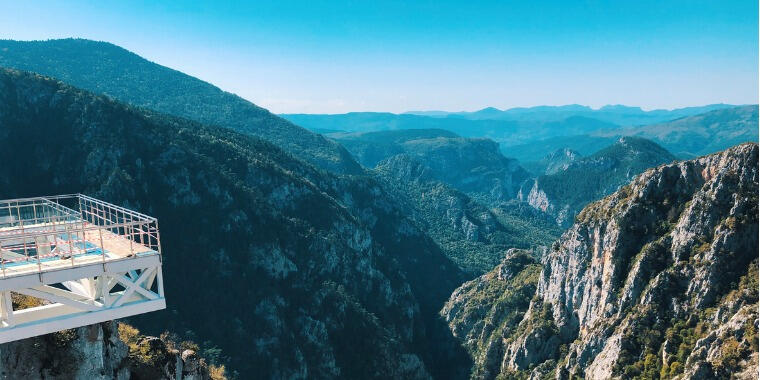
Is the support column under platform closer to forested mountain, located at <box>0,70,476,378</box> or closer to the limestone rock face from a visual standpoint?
the limestone rock face

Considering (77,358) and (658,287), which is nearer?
(77,358)

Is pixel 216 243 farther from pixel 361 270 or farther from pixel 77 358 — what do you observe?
pixel 77 358

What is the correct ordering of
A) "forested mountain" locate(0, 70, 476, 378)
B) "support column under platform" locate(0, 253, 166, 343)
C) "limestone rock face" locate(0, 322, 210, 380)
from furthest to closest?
"forested mountain" locate(0, 70, 476, 378)
"limestone rock face" locate(0, 322, 210, 380)
"support column under platform" locate(0, 253, 166, 343)

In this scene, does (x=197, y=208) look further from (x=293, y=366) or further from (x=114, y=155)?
(x=293, y=366)

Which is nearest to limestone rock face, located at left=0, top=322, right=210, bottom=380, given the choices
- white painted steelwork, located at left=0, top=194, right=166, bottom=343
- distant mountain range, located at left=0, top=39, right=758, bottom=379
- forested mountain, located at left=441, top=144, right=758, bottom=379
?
white painted steelwork, located at left=0, top=194, right=166, bottom=343

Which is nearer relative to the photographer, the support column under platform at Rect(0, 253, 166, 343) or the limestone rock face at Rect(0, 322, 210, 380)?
the support column under platform at Rect(0, 253, 166, 343)

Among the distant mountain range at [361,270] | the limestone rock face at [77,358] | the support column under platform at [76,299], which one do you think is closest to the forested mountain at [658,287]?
the distant mountain range at [361,270]

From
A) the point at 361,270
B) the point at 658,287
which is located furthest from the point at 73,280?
the point at 361,270

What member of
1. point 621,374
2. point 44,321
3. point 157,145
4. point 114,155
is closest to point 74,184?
point 114,155
